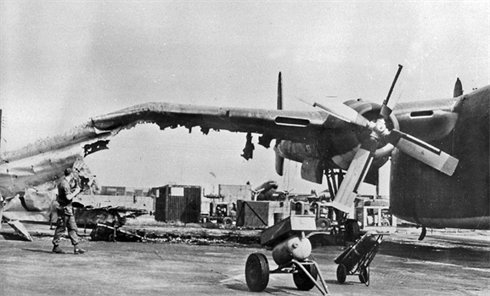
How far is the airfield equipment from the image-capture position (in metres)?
8.47

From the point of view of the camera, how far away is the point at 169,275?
32.5 feet

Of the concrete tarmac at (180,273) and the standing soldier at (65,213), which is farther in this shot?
the standing soldier at (65,213)

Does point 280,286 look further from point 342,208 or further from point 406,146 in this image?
point 406,146

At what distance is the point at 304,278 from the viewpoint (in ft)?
29.1

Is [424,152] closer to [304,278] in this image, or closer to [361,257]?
[361,257]

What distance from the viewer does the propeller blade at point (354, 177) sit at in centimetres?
1250

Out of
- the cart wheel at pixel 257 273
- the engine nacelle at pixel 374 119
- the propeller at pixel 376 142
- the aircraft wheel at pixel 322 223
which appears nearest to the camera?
the cart wheel at pixel 257 273

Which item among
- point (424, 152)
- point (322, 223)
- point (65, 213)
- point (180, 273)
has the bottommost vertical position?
point (180, 273)

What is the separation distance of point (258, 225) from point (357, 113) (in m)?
16.1

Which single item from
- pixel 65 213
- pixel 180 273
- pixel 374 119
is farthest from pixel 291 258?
pixel 374 119

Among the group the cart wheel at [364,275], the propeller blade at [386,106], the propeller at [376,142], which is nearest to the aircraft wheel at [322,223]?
the propeller at [376,142]

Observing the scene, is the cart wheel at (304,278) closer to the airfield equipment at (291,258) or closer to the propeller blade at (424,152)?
the airfield equipment at (291,258)

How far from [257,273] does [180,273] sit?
2.33 m

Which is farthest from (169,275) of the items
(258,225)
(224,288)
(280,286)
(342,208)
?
(258,225)
